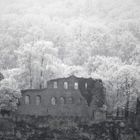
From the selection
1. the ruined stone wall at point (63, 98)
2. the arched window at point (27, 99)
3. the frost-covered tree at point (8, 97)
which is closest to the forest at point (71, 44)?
the frost-covered tree at point (8, 97)

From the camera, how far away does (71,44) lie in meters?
117

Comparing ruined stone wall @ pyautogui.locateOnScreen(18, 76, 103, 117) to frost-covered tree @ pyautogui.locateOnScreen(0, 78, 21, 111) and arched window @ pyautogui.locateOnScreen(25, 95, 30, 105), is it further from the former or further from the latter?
frost-covered tree @ pyautogui.locateOnScreen(0, 78, 21, 111)

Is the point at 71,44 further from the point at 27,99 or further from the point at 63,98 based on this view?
the point at 27,99

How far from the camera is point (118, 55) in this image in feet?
352

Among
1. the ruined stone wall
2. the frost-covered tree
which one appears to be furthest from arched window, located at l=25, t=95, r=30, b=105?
the frost-covered tree

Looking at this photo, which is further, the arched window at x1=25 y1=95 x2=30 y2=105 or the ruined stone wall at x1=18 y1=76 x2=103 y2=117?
the arched window at x1=25 y1=95 x2=30 y2=105

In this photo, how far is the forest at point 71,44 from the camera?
77781mm

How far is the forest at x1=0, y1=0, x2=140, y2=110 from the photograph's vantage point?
7778 centimetres

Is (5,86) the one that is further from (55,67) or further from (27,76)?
(55,67)

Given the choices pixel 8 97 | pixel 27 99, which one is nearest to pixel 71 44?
pixel 8 97

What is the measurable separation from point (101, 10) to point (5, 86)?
9460 cm

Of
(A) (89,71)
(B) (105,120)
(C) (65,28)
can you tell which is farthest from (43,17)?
(B) (105,120)

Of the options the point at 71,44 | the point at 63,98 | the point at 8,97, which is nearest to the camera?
the point at 63,98

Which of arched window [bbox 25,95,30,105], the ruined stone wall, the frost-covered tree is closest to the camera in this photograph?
the ruined stone wall
